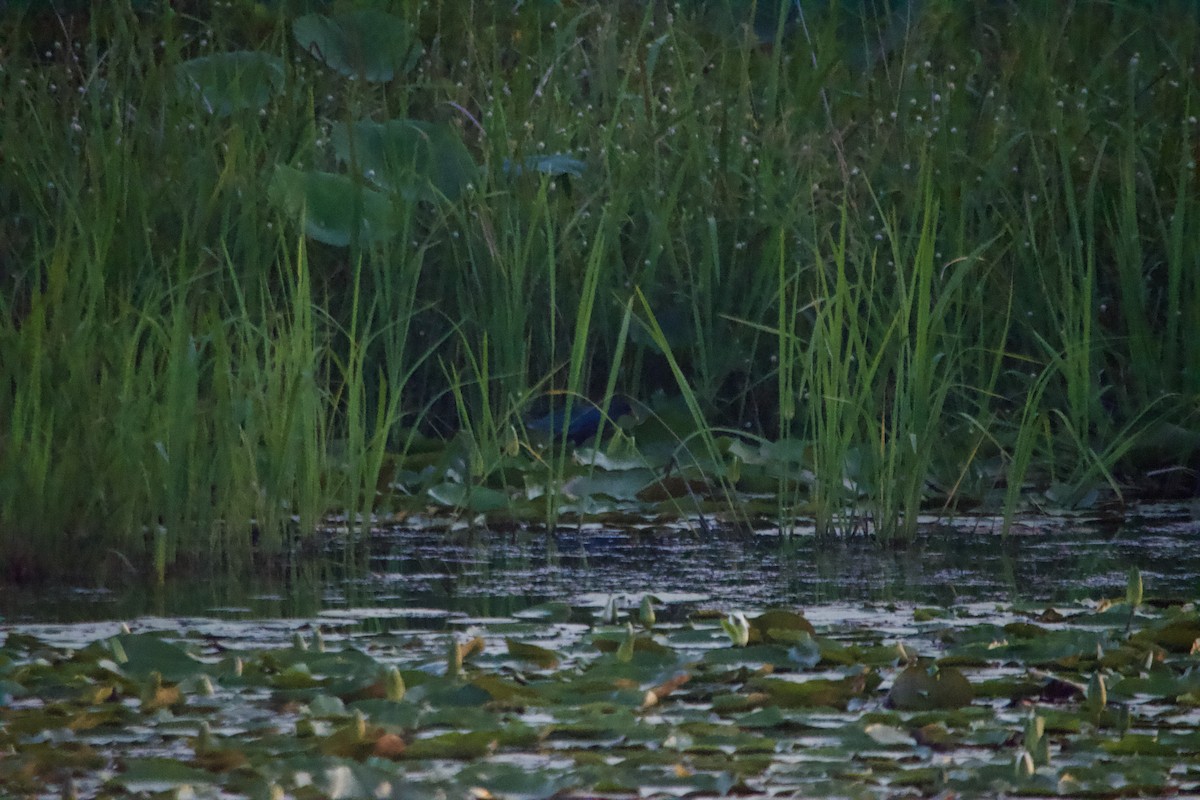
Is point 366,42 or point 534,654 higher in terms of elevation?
point 366,42

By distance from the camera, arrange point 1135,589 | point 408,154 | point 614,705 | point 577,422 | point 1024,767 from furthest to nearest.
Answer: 1. point 408,154
2. point 577,422
3. point 1135,589
4. point 614,705
5. point 1024,767

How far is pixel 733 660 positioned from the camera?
2.94m

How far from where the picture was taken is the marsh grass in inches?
154

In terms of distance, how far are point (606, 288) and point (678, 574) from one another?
5.98 feet

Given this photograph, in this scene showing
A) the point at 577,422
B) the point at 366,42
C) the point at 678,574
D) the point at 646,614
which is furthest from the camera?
the point at 366,42

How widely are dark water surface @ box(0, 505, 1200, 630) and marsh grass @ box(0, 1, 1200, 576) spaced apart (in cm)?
14

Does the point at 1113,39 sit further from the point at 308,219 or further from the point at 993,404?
the point at 308,219

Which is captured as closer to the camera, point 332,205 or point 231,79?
point 332,205

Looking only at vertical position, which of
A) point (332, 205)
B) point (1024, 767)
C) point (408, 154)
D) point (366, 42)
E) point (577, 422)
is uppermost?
point (366, 42)

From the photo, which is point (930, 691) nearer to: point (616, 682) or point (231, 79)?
point (616, 682)

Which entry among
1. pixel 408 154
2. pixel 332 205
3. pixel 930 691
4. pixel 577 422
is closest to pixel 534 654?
pixel 930 691

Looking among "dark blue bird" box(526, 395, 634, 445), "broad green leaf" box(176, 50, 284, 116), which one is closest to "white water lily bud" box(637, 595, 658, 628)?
"dark blue bird" box(526, 395, 634, 445)

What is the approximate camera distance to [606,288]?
5.46 metres

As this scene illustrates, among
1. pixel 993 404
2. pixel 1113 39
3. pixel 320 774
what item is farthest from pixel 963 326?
pixel 320 774
